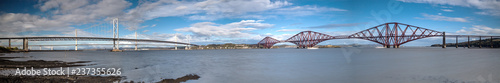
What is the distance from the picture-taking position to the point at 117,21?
8406cm

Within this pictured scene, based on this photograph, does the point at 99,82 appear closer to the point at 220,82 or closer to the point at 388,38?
the point at 220,82

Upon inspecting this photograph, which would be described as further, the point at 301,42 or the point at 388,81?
the point at 301,42

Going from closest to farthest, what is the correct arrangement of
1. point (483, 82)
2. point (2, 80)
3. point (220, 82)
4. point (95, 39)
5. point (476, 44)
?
1. point (2, 80)
2. point (483, 82)
3. point (220, 82)
4. point (95, 39)
5. point (476, 44)

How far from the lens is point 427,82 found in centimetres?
1102

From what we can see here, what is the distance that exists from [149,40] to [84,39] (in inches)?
887

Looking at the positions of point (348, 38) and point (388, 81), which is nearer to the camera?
point (388, 81)

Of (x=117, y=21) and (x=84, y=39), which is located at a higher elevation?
(x=117, y=21)

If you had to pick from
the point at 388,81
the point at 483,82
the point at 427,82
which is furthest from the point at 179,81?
the point at 483,82

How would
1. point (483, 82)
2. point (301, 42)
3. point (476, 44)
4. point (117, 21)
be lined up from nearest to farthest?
point (483, 82)
point (117, 21)
point (301, 42)
point (476, 44)

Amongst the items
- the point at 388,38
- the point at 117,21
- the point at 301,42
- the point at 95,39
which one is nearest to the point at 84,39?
the point at 95,39

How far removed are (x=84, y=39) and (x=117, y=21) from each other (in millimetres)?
14939

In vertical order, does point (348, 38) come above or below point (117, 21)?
below

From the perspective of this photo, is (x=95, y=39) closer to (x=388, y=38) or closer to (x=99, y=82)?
(x=99, y=82)

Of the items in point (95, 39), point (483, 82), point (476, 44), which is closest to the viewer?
point (483, 82)
